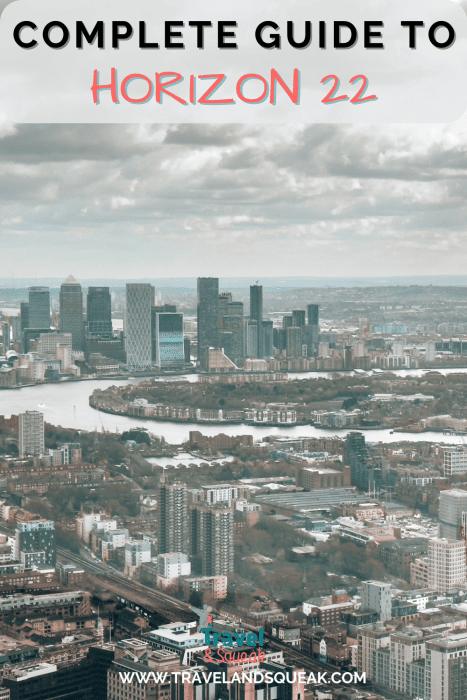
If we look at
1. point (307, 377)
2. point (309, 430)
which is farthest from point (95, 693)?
point (307, 377)

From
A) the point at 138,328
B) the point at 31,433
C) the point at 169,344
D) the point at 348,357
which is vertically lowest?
the point at 31,433

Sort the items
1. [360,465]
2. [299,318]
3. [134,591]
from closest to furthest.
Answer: [134,591] < [360,465] < [299,318]

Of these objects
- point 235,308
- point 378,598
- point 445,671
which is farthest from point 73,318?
point 445,671

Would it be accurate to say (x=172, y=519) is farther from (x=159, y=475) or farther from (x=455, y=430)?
(x=455, y=430)

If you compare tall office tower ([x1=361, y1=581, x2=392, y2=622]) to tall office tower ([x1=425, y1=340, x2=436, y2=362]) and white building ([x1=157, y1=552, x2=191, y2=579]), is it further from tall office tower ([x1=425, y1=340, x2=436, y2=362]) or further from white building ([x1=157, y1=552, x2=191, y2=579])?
tall office tower ([x1=425, y1=340, x2=436, y2=362])

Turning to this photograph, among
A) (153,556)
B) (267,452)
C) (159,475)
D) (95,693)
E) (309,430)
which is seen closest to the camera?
(95,693)

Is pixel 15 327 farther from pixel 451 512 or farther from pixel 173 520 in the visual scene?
pixel 451 512
